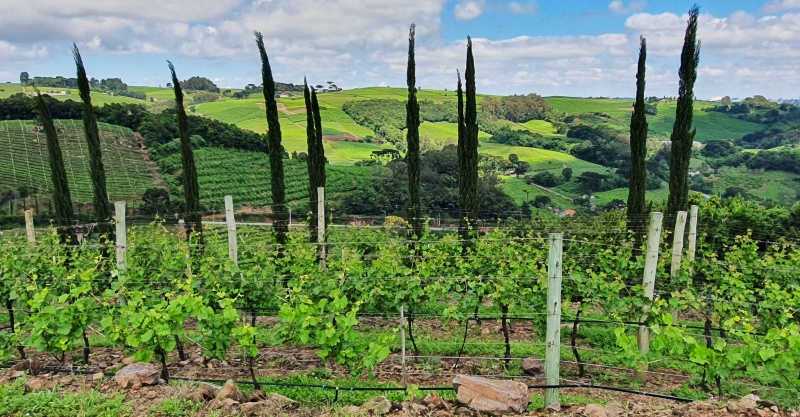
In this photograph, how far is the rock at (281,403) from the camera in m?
4.29

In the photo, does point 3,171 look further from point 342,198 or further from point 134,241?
point 134,241

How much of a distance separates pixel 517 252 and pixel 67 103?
5457cm

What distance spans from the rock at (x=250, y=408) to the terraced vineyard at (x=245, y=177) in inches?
1326

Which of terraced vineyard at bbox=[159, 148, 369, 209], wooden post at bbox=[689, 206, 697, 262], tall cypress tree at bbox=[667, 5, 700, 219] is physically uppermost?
tall cypress tree at bbox=[667, 5, 700, 219]

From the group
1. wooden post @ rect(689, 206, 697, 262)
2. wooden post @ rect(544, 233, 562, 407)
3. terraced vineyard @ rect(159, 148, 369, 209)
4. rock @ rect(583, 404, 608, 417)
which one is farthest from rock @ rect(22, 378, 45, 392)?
terraced vineyard @ rect(159, 148, 369, 209)

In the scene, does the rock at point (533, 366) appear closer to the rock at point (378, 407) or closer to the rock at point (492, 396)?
the rock at point (492, 396)

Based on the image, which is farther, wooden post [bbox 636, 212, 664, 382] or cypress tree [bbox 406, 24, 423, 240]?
cypress tree [bbox 406, 24, 423, 240]

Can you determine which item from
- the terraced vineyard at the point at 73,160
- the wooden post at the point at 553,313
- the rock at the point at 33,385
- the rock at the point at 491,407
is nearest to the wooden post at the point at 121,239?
the rock at the point at 33,385

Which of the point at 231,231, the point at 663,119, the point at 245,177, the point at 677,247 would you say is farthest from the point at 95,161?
the point at 663,119

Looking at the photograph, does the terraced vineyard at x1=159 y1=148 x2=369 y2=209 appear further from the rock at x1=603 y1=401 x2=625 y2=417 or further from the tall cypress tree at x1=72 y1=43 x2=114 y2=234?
the rock at x1=603 y1=401 x2=625 y2=417

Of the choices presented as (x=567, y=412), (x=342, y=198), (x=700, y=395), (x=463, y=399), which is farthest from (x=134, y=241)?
(x=342, y=198)

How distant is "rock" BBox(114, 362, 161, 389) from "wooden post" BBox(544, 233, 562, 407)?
12.1 ft

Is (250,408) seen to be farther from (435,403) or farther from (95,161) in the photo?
(95,161)

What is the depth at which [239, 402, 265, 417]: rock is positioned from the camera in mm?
4098
